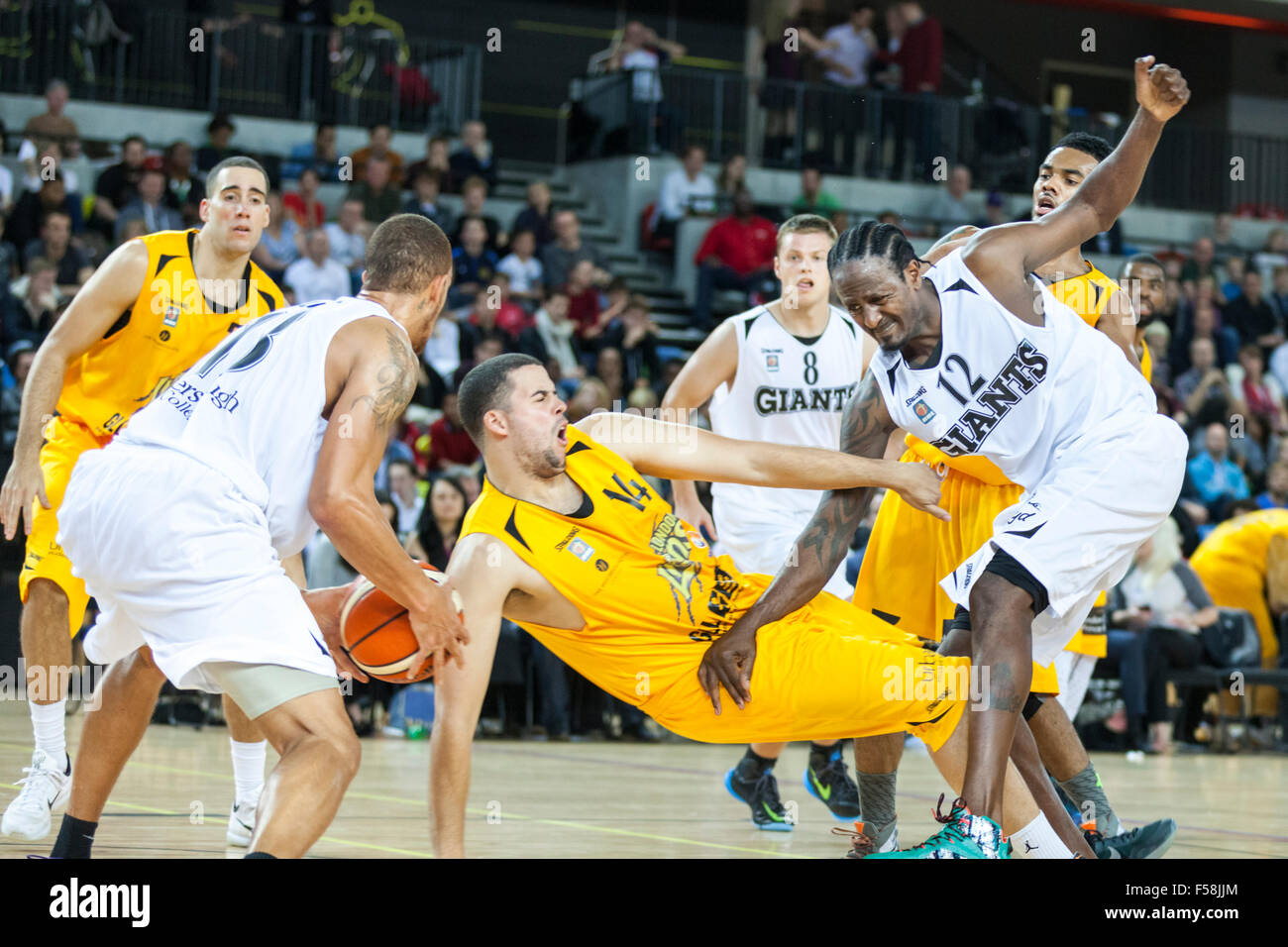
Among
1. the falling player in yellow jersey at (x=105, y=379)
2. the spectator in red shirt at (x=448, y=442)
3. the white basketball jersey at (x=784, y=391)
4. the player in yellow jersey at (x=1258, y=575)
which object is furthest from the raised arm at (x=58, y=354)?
the player in yellow jersey at (x=1258, y=575)

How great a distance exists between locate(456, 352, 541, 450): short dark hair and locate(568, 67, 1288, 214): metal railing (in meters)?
13.8

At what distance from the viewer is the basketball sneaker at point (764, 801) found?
6281 mm

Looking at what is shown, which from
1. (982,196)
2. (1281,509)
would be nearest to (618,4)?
(982,196)

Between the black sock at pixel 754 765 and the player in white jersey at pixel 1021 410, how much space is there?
207 cm

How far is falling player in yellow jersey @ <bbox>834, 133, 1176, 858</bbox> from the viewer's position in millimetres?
5016

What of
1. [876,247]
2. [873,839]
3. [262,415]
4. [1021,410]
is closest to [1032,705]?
[873,839]

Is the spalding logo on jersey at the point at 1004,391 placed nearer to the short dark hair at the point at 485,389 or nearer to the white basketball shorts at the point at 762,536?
the short dark hair at the point at 485,389

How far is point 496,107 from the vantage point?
69.7 ft

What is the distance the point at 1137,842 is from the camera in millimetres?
5152

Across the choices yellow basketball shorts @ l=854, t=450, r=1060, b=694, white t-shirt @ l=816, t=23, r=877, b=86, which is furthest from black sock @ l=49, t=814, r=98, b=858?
white t-shirt @ l=816, t=23, r=877, b=86

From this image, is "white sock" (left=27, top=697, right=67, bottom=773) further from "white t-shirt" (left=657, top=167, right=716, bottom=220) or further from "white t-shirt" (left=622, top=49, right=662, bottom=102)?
"white t-shirt" (left=622, top=49, right=662, bottom=102)

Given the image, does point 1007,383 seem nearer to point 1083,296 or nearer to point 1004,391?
point 1004,391
